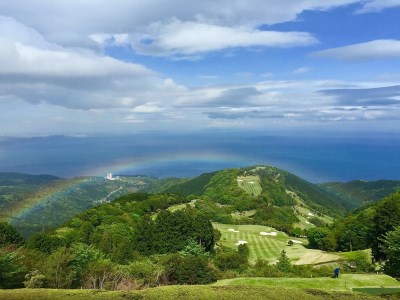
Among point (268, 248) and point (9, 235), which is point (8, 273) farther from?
point (268, 248)

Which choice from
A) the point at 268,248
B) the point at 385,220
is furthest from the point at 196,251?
the point at 385,220

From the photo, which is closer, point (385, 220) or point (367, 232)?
point (385, 220)

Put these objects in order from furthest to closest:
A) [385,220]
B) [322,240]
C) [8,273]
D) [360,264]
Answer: [322,240], [385,220], [360,264], [8,273]

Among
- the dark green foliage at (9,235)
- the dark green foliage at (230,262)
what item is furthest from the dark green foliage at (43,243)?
the dark green foliage at (230,262)

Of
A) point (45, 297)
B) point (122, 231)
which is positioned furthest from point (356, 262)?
point (122, 231)

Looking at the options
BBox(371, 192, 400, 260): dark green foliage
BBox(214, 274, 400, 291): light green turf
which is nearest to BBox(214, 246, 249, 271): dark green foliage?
BBox(214, 274, 400, 291): light green turf

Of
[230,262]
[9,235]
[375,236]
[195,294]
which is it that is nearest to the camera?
[195,294]
